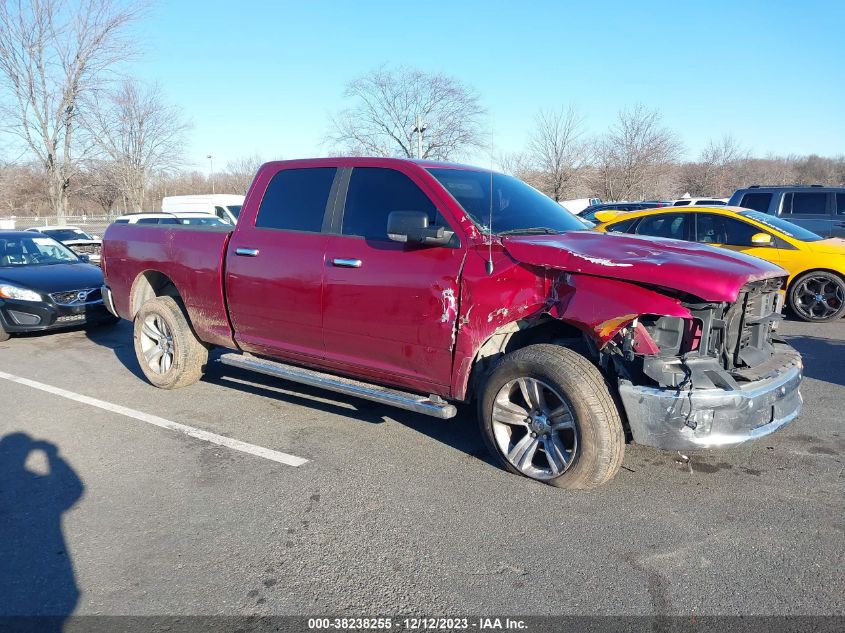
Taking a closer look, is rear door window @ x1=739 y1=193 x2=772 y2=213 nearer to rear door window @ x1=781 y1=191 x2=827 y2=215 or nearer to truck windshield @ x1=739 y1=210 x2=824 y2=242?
rear door window @ x1=781 y1=191 x2=827 y2=215


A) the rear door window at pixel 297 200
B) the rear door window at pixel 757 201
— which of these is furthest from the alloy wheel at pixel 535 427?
the rear door window at pixel 757 201

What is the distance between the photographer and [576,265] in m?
3.57

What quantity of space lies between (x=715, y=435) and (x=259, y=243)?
3540mm

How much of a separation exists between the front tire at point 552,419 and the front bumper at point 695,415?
15 cm

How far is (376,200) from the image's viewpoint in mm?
4543

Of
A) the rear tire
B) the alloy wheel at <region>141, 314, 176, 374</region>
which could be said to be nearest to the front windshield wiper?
the rear tire

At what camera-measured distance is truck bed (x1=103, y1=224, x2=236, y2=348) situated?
212 inches

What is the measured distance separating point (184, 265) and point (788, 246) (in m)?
7.98

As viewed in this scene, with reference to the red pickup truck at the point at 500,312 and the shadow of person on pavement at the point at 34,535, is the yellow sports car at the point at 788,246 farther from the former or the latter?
the shadow of person on pavement at the point at 34,535

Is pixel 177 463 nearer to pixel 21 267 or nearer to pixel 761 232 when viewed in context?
pixel 21 267

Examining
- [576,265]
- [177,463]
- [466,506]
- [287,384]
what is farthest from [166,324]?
[576,265]

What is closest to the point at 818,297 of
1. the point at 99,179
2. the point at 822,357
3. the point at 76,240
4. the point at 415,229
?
the point at 822,357

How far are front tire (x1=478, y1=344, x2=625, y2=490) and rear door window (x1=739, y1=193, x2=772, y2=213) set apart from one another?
396 inches

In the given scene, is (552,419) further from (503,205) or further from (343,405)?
(343,405)
